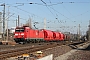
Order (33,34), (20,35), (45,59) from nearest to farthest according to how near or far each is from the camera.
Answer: (45,59)
(20,35)
(33,34)

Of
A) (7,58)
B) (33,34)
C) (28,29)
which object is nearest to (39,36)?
(33,34)

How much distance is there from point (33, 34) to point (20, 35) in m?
4.64

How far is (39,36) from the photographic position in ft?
163

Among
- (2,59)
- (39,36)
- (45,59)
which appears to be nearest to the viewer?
(45,59)

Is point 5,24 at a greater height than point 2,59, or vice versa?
point 5,24

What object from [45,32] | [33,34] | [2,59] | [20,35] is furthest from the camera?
[45,32]

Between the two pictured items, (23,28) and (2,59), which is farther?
(23,28)

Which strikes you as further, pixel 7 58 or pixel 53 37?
→ pixel 53 37

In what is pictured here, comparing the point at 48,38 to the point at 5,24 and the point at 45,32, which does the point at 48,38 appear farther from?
the point at 5,24

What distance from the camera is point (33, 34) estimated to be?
45375 mm

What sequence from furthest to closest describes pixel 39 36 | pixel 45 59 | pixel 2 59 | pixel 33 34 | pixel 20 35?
pixel 39 36
pixel 33 34
pixel 20 35
pixel 2 59
pixel 45 59

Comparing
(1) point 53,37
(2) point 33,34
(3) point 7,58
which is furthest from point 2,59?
(1) point 53,37

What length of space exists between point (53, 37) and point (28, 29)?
21.9 m

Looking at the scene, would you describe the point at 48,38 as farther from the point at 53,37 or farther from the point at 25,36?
the point at 25,36
